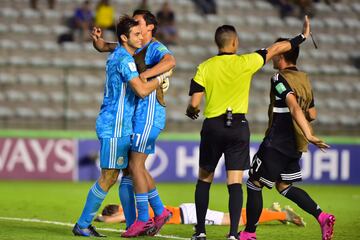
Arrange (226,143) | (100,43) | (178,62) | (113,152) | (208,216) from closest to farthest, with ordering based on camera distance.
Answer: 1. (226,143)
2. (113,152)
3. (100,43)
4. (208,216)
5. (178,62)

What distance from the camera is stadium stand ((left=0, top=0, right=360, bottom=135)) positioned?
18016 millimetres

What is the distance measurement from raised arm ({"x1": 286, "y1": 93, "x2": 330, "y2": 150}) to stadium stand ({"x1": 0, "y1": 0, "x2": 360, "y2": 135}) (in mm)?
9430

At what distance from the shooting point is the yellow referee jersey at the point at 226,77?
8.52m

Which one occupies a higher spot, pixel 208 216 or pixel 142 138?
pixel 142 138

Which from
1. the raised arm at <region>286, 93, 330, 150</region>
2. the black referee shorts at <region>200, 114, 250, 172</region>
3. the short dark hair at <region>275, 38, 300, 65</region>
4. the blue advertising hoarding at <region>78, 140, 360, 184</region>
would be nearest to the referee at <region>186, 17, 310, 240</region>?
the black referee shorts at <region>200, 114, 250, 172</region>

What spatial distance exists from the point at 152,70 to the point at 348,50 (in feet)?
45.6

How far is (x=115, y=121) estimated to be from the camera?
8750 millimetres

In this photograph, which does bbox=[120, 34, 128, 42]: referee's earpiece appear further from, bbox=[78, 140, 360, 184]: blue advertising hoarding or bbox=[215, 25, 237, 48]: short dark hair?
bbox=[78, 140, 360, 184]: blue advertising hoarding

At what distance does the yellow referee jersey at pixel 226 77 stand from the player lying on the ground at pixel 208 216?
183cm

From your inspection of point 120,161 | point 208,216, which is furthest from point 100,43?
point 208,216

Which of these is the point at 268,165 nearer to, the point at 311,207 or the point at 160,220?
the point at 311,207

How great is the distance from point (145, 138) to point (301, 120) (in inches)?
58.2

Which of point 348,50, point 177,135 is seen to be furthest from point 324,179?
point 348,50

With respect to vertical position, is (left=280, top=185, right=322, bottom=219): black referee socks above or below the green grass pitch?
above
